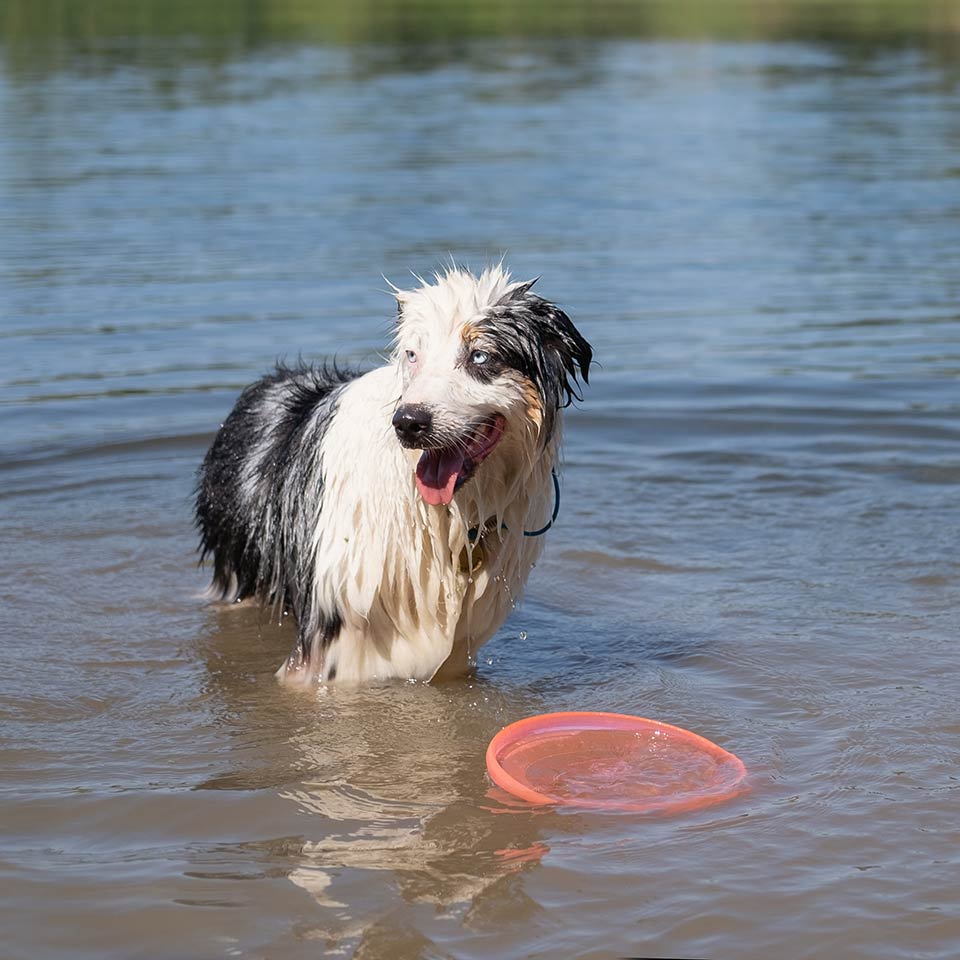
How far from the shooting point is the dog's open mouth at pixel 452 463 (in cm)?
518

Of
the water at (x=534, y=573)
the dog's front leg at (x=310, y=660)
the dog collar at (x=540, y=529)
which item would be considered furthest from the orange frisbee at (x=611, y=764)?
the dog's front leg at (x=310, y=660)

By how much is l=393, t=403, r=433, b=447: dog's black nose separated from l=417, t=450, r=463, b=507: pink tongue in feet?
0.76

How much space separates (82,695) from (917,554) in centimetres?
425

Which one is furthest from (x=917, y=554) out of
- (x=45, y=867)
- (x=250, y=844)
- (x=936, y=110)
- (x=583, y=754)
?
(x=936, y=110)

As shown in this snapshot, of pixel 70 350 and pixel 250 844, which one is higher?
pixel 70 350

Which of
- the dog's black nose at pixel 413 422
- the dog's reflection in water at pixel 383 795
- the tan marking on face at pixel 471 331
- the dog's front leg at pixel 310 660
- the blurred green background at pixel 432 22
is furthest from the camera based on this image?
the blurred green background at pixel 432 22

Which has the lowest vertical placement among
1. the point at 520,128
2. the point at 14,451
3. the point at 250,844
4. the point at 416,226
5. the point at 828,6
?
the point at 250,844

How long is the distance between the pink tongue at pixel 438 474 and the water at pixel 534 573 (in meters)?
1.06

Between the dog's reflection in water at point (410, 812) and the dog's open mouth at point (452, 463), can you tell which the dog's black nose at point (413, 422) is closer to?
the dog's open mouth at point (452, 463)

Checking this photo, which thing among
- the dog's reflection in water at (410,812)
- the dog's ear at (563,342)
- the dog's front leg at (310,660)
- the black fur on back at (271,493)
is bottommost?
the dog's reflection in water at (410,812)

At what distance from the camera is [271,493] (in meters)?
6.39

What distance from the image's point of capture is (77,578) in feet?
24.9

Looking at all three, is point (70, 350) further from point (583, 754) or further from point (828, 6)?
point (828, 6)

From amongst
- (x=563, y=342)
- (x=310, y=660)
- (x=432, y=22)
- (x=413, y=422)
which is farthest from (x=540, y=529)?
(x=432, y=22)
